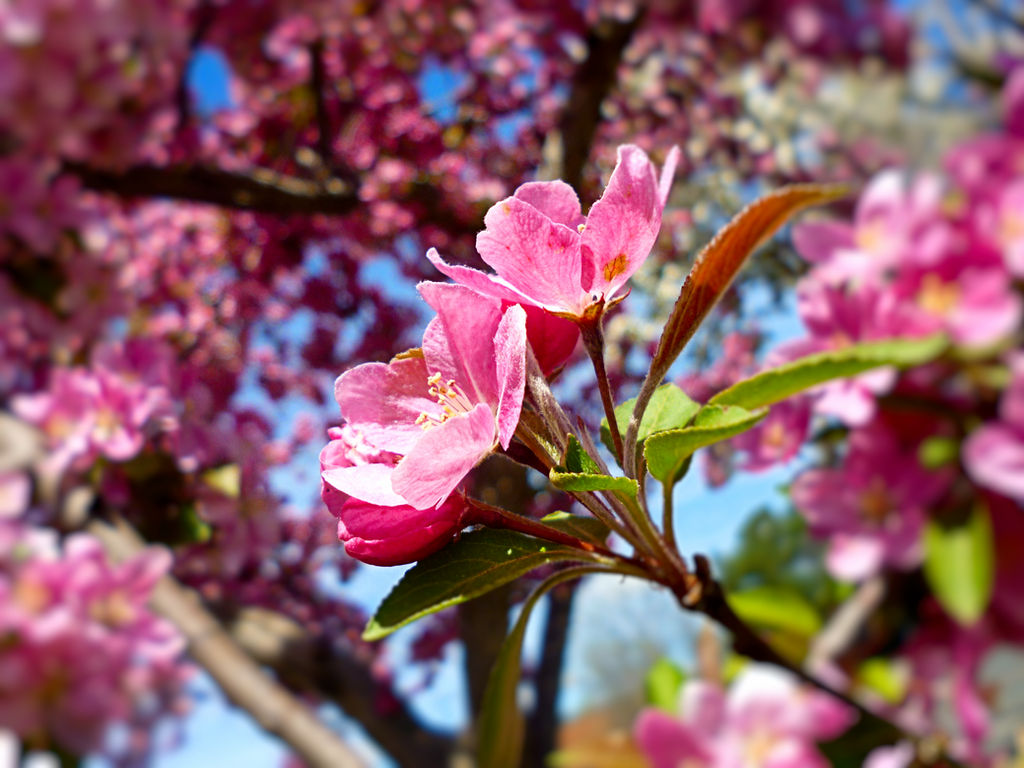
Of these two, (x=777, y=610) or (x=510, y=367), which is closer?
(x=510, y=367)

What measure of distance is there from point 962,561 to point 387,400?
3.99 ft

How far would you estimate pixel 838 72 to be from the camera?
55.8 inches

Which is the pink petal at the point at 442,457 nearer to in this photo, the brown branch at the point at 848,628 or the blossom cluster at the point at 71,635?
the blossom cluster at the point at 71,635

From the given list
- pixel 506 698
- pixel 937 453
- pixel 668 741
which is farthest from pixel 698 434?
pixel 937 453

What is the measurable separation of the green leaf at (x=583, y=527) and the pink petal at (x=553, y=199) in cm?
13

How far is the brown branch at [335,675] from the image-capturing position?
130 centimetres

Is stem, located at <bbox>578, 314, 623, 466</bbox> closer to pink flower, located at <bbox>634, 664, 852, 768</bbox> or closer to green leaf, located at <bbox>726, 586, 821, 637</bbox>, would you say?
pink flower, located at <bbox>634, 664, 852, 768</bbox>

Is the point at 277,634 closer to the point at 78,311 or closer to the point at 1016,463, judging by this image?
the point at 78,311

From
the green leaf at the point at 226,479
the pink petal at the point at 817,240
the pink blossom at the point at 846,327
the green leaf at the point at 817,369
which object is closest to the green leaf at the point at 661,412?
the green leaf at the point at 817,369

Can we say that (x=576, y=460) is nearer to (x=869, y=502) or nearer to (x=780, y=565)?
(x=869, y=502)

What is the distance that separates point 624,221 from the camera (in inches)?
11.5

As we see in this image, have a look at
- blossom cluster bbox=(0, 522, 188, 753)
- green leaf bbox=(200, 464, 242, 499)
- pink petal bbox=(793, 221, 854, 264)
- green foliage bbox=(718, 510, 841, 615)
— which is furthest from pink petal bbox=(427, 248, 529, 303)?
green foliage bbox=(718, 510, 841, 615)

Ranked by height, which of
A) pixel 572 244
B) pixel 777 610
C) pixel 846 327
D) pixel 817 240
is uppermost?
pixel 817 240

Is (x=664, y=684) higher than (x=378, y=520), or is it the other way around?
(x=664, y=684)
